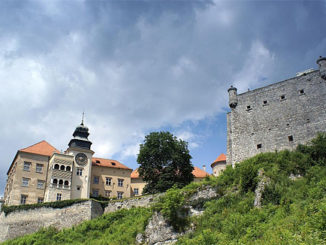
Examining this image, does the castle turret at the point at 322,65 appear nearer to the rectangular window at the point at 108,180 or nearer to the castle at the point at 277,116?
the castle at the point at 277,116

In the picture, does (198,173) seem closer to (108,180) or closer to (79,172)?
(108,180)

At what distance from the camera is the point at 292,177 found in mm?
28594

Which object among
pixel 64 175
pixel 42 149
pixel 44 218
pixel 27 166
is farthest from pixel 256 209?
pixel 42 149

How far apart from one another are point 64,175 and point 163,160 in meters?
14.7

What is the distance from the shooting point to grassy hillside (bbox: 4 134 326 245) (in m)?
20.5

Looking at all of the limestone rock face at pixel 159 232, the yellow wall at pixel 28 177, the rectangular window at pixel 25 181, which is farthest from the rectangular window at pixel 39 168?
the limestone rock face at pixel 159 232

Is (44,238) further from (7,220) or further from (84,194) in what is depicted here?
(84,194)

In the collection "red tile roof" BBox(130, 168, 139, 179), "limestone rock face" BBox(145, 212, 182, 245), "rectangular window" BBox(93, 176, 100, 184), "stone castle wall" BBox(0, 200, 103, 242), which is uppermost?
"red tile roof" BBox(130, 168, 139, 179)

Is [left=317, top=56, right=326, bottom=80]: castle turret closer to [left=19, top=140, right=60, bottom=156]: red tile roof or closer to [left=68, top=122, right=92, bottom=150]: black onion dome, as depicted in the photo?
[left=68, top=122, right=92, bottom=150]: black onion dome

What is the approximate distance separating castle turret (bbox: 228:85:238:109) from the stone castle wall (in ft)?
65.3

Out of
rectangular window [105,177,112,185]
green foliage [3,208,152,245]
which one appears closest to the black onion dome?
rectangular window [105,177,112,185]

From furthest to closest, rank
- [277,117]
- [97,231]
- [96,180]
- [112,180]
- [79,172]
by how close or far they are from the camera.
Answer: [112,180] < [96,180] < [79,172] < [97,231] < [277,117]

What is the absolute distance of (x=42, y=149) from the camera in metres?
55.8

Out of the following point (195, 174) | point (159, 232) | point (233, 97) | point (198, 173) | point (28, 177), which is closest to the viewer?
point (159, 232)
